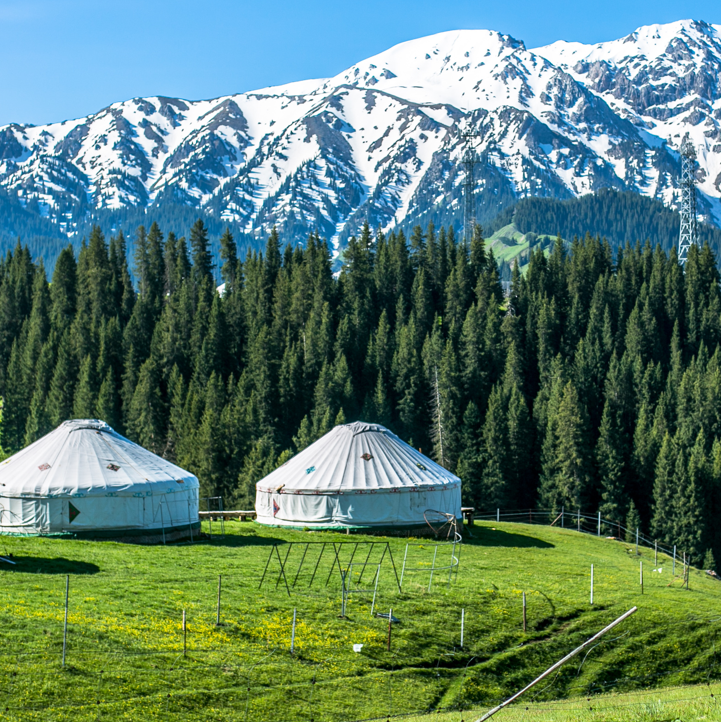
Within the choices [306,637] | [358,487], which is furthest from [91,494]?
[306,637]

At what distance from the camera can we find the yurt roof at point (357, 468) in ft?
151

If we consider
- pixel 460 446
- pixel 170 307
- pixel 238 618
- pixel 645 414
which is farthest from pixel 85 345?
pixel 238 618

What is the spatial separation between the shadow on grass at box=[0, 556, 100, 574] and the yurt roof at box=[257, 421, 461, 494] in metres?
15.4

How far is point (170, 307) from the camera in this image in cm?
11669

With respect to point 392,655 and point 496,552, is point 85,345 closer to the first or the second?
point 496,552

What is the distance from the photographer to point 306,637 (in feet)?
83.3

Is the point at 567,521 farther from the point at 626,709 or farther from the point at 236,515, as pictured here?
the point at 626,709

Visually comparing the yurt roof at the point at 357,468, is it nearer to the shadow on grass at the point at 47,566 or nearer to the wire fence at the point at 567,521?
the shadow on grass at the point at 47,566

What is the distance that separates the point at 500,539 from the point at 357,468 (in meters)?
8.08

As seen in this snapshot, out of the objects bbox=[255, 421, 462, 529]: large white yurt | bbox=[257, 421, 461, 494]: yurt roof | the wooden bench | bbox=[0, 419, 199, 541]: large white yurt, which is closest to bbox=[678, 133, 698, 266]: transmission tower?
bbox=[257, 421, 461, 494]: yurt roof

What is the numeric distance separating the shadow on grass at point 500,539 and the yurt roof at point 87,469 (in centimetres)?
1378

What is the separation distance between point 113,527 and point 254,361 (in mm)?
65114

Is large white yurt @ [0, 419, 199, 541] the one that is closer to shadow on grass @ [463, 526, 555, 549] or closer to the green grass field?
the green grass field

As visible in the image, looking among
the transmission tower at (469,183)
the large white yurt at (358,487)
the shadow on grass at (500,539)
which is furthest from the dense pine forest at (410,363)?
the shadow on grass at (500,539)
